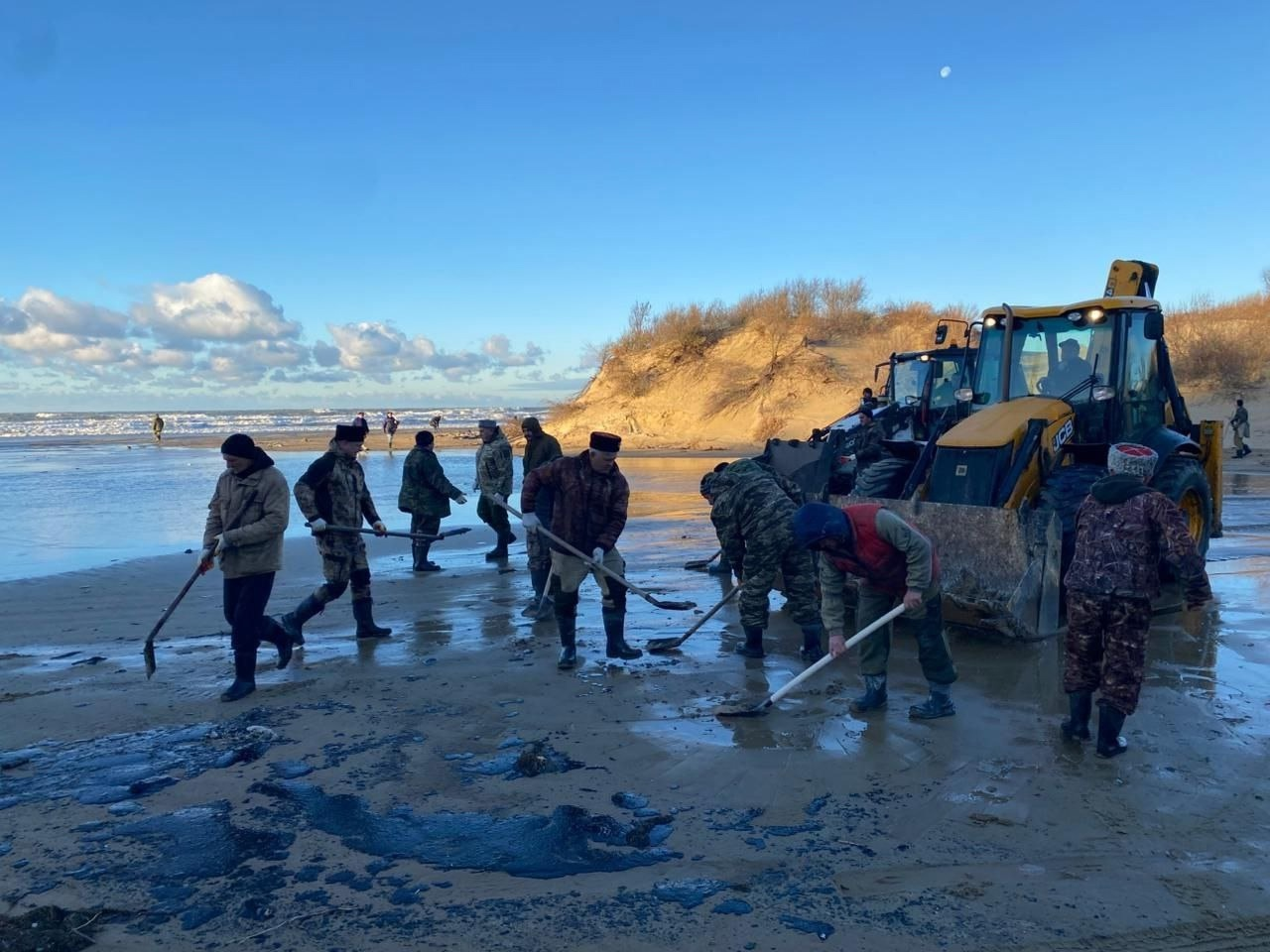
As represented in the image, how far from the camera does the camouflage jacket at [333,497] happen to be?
688 cm

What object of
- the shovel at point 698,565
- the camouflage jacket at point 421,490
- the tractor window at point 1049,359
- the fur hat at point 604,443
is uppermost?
the tractor window at point 1049,359

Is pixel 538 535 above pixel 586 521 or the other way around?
the other way around

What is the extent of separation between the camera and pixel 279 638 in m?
6.27

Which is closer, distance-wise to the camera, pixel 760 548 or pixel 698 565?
pixel 760 548

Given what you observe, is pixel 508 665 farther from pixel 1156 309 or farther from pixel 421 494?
pixel 1156 309

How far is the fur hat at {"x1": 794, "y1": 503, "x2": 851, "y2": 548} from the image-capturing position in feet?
16.0

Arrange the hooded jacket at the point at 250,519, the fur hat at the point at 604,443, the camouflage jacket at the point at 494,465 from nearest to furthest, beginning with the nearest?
the hooded jacket at the point at 250,519, the fur hat at the point at 604,443, the camouflage jacket at the point at 494,465

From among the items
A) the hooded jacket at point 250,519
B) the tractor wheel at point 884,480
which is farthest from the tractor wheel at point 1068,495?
the hooded jacket at point 250,519

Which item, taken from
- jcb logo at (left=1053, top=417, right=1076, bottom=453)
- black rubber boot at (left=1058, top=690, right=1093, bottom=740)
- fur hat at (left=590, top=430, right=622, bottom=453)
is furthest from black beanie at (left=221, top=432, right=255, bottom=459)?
jcb logo at (left=1053, top=417, right=1076, bottom=453)

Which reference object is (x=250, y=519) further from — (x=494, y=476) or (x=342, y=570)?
(x=494, y=476)

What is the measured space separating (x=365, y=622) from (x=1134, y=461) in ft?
17.7

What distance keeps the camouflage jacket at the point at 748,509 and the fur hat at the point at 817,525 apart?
125 centimetres

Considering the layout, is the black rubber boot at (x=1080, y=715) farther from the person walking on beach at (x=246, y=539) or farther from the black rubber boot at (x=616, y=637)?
the person walking on beach at (x=246, y=539)

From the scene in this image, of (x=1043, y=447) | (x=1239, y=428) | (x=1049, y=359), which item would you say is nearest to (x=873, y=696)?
(x=1043, y=447)
